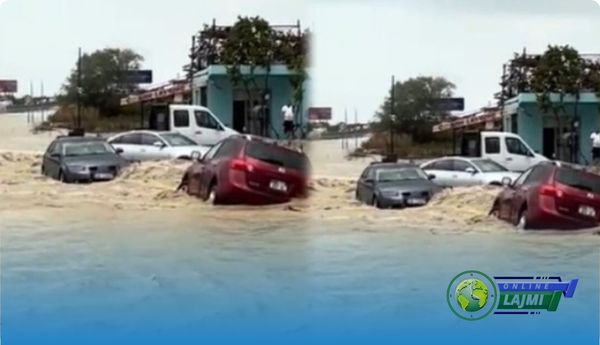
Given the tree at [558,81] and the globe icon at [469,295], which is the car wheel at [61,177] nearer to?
the globe icon at [469,295]

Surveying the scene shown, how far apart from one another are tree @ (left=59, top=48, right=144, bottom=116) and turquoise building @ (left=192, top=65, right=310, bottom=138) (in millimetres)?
299

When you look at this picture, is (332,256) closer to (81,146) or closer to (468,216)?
(468,216)

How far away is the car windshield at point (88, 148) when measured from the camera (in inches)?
213

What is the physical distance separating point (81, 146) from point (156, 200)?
40cm

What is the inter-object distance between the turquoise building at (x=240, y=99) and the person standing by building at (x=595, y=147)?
1.31 m

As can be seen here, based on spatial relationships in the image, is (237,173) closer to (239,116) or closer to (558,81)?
(239,116)

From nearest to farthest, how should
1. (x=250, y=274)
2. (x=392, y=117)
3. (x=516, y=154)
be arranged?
1. (x=250, y=274)
2. (x=392, y=117)
3. (x=516, y=154)

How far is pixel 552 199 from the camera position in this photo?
5371mm

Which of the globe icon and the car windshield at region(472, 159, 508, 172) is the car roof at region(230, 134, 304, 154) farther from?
the globe icon

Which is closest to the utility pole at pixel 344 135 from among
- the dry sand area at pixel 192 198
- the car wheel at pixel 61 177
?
the dry sand area at pixel 192 198

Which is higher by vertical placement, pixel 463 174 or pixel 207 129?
pixel 207 129

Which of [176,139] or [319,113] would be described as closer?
[319,113]

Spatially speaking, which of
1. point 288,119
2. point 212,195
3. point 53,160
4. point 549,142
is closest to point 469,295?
point 549,142

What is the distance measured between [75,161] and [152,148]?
1.10 feet
